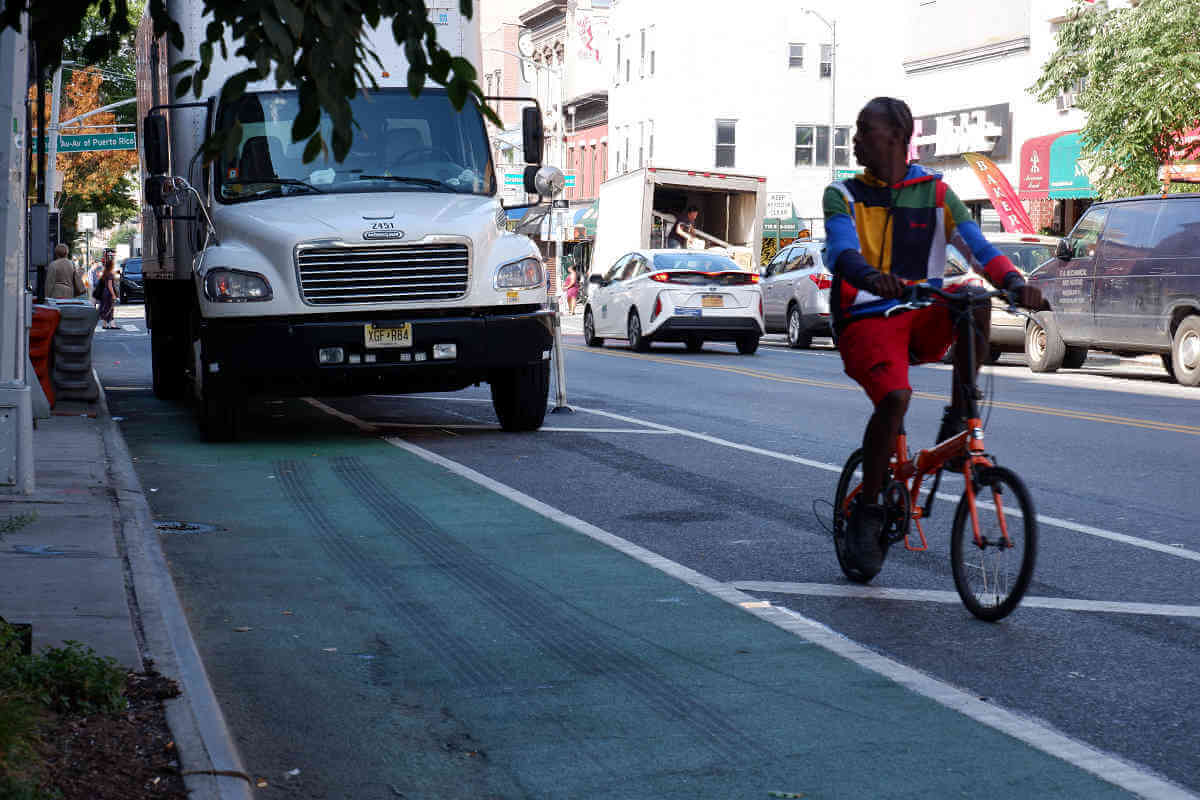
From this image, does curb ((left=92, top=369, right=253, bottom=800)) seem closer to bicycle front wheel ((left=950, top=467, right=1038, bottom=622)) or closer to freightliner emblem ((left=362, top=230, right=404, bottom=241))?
bicycle front wheel ((left=950, top=467, right=1038, bottom=622))

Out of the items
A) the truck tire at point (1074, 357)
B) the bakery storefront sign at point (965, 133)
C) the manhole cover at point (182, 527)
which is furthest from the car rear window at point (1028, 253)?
the manhole cover at point (182, 527)

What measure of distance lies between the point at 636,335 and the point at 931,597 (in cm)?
2119

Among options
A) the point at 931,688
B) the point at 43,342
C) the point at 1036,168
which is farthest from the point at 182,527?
the point at 1036,168

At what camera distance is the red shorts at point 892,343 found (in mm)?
6629

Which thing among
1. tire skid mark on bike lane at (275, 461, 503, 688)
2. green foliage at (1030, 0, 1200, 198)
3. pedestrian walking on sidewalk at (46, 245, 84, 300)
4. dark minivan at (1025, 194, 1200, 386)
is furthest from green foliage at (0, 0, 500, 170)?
pedestrian walking on sidewalk at (46, 245, 84, 300)

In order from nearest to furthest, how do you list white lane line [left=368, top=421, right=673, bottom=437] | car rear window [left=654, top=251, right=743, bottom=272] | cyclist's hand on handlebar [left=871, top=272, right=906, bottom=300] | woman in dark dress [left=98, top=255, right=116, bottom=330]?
cyclist's hand on handlebar [left=871, top=272, right=906, bottom=300]
white lane line [left=368, top=421, right=673, bottom=437]
car rear window [left=654, top=251, right=743, bottom=272]
woman in dark dress [left=98, top=255, right=116, bottom=330]

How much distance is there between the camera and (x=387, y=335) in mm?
12555

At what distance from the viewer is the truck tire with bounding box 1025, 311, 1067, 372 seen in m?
23.4

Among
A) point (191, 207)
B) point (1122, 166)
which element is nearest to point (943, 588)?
point (191, 207)

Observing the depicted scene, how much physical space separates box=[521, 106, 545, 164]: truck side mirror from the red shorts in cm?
747

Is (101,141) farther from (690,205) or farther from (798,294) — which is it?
(798,294)

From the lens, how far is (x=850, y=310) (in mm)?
6703

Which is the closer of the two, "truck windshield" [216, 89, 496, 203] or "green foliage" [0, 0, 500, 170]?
"green foliage" [0, 0, 500, 170]

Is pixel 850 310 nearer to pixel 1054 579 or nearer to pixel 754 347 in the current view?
pixel 1054 579
